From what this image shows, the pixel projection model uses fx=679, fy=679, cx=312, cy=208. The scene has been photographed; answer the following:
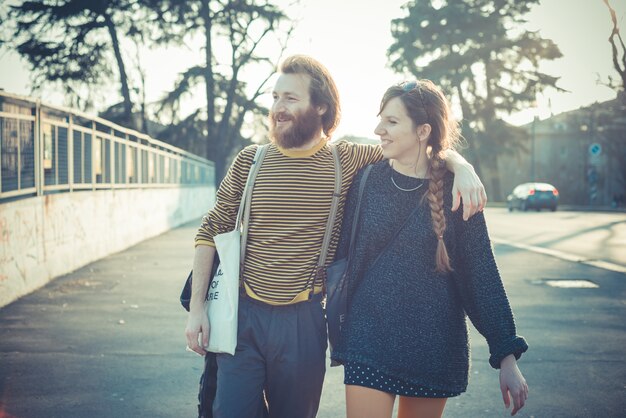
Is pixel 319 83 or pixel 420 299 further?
pixel 319 83

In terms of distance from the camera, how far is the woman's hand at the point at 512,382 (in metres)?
2.47

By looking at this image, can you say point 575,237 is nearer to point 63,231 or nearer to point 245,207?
point 63,231

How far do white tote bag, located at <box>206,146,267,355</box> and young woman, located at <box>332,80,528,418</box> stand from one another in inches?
16.8

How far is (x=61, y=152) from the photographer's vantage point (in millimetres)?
10461

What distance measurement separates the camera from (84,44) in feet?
86.0

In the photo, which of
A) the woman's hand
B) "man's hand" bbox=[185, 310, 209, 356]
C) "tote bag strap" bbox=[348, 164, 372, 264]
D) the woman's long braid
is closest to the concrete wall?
"man's hand" bbox=[185, 310, 209, 356]

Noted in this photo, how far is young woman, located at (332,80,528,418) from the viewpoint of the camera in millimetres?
2512

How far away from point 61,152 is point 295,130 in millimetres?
8589

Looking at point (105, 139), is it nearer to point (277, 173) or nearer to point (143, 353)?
point (143, 353)

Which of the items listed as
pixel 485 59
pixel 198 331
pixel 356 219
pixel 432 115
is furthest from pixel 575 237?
pixel 485 59

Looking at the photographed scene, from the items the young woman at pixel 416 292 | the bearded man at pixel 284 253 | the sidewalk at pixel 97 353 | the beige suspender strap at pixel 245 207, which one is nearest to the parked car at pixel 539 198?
the sidewalk at pixel 97 353

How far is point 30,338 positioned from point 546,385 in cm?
428

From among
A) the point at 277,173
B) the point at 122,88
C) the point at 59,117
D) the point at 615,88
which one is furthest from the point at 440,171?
the point at 122,88

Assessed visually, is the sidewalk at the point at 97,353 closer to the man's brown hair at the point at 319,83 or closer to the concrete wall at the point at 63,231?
the concrete wall at the point at 63,231
